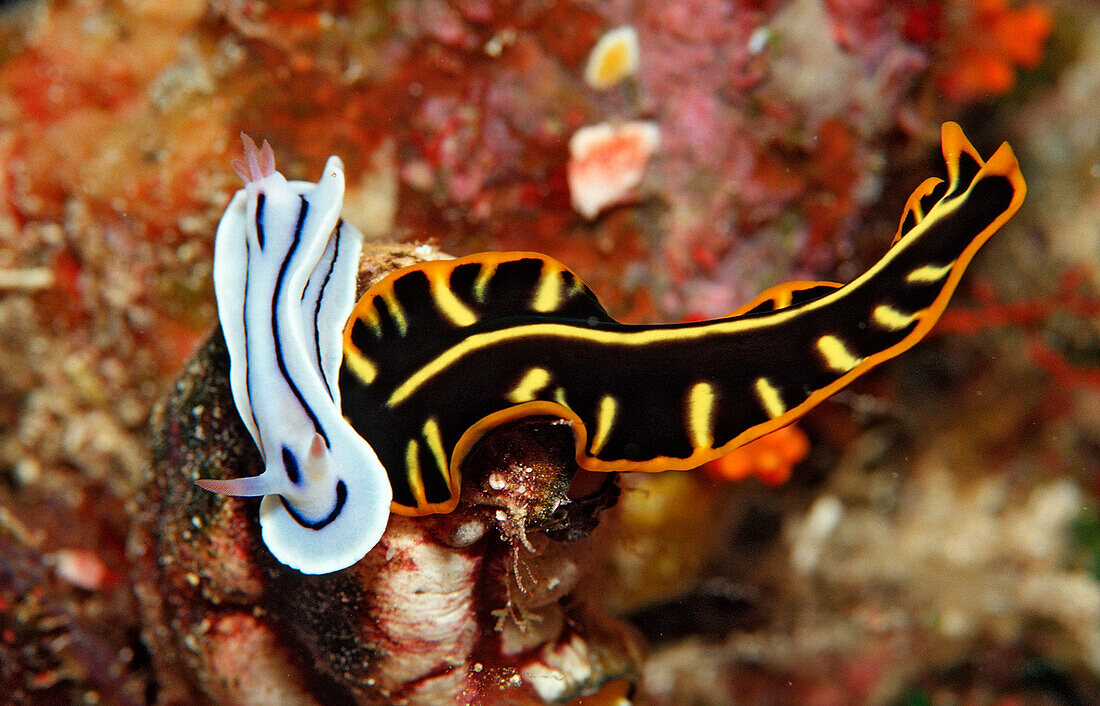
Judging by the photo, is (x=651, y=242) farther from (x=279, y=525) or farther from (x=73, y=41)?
(x=73, y=41)

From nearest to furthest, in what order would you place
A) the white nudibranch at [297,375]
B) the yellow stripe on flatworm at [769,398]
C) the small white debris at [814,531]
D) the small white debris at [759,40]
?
the white nudibranch at [297,375]
the yellow stripe on flatworm at [769,398]
the small white debris at [759,40]
the small white debris at [814,531]

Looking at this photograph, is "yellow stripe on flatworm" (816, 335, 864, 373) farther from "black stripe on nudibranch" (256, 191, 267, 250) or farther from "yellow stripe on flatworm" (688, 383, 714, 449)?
"black stripe on nudibranch" (256, 191, 267, 250)

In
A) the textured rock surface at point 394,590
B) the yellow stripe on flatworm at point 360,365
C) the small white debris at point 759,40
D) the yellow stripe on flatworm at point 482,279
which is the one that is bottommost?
the textured rock surface at point 394,590

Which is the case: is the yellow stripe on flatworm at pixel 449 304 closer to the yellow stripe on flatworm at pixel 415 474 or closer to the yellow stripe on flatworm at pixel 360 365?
the yellow stripe on flatworm at pixel 360 365

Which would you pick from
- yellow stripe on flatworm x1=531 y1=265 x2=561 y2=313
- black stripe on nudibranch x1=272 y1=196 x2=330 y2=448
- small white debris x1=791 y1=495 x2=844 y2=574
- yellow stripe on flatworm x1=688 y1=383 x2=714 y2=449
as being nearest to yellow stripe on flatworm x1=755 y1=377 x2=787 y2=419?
yellow stripe on flatworm x1=688 y1=383 x2=714 y2=449

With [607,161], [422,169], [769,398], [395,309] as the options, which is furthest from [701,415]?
[422,169]

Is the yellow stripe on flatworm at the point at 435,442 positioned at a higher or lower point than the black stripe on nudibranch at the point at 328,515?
higher

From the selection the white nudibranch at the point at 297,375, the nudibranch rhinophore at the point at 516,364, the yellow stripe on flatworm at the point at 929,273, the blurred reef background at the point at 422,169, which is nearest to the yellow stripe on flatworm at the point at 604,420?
the nudibranch rhinophore at the point at 516,364

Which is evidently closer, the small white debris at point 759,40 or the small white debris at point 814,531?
the small white debris at point 759,40
